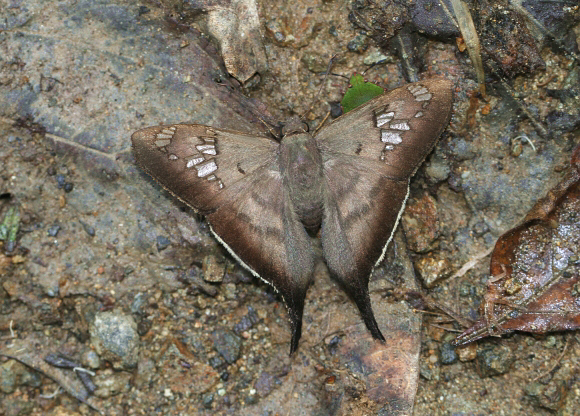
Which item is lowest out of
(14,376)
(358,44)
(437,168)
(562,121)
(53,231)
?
(14,376)

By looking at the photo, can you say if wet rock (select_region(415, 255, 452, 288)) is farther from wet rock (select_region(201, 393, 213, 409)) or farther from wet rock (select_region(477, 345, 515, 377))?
wet rock (select_region(201, 393, 213, 409))

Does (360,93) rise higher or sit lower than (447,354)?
higher

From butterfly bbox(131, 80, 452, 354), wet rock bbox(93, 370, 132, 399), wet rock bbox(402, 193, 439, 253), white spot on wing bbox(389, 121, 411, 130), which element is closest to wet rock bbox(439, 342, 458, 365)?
butterfly bbox(131, 80, 452, 354)

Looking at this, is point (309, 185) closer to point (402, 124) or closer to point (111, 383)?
point (402, 124)

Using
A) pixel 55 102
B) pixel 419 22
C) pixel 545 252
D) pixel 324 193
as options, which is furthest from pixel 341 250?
pixel 55 102

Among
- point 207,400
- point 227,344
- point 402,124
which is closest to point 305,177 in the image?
point 402,124

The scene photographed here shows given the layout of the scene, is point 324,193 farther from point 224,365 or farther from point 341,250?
point 224,365
